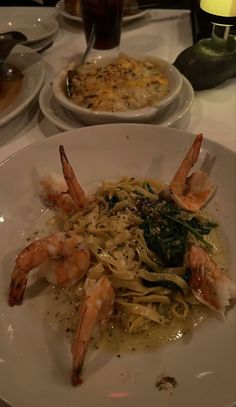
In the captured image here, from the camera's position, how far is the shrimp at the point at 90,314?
905mm

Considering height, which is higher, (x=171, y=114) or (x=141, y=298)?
(x=171, y=114)

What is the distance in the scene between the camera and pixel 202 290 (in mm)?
1085

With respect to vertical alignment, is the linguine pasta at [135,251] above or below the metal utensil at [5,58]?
below

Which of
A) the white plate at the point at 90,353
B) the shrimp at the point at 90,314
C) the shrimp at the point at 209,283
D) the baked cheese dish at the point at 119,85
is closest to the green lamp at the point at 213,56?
the baked cheese dish at the point at 119,85

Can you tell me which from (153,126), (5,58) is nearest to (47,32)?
(5,58)

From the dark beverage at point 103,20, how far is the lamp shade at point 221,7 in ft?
1.22

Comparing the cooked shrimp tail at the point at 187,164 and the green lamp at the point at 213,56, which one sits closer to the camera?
the cooked shrimp tail at the point at 187,164

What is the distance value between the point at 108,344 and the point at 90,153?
2.19 feet

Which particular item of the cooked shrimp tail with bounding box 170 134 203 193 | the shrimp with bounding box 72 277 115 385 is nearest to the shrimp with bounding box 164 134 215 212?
the cooked shrimp tail with bounding box 170 134 203 193

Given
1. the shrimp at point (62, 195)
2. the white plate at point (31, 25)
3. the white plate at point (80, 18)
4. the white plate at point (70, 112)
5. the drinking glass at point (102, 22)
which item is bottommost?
the shrimp at point (62, 195)

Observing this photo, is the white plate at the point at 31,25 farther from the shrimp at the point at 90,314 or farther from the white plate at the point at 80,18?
the shrimp at the point at 90,314

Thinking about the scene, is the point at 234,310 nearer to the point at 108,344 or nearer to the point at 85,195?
the point at 108,344

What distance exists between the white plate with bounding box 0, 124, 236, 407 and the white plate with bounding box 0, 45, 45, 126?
0.97ft

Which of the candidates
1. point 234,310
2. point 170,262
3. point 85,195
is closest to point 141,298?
point 170,262
